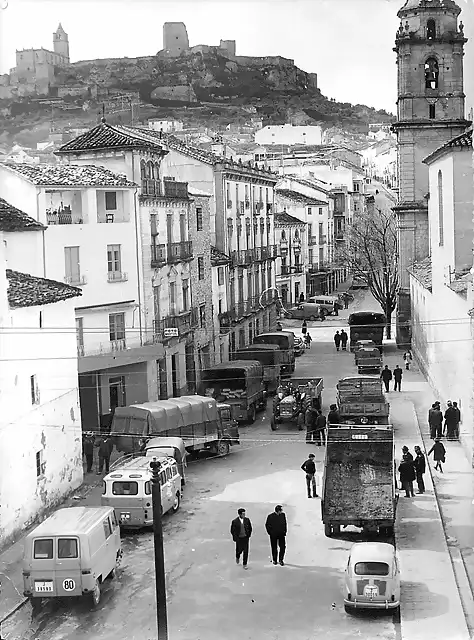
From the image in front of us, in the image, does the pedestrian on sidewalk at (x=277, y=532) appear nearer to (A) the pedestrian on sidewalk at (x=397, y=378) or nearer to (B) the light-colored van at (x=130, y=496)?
(B) the light-colored van at (x=130, y=496)

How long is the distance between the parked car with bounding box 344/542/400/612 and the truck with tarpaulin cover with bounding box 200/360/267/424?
13302mm

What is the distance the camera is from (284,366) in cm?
3472

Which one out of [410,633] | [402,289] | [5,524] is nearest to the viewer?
[410,633]

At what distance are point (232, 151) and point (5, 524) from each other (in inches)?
1850

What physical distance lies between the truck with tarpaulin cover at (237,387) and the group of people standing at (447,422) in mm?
5754

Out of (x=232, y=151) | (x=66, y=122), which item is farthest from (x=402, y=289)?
(x=232, y=151)

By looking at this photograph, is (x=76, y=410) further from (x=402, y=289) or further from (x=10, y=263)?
(x=402, y=289)

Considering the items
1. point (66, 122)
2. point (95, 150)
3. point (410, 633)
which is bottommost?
point (410, 633)

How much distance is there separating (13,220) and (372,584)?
988 centimetres

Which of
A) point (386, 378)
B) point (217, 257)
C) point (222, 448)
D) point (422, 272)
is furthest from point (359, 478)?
point (217, 257)

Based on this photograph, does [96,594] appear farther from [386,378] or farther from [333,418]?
[386,378]

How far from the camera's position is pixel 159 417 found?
2186 centimetres

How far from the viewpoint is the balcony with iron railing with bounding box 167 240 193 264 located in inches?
1207

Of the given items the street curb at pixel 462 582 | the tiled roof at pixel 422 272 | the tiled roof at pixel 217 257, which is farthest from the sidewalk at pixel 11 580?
the tiled roof at pixel 217 257
